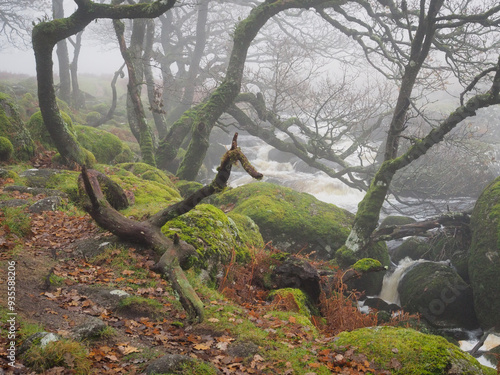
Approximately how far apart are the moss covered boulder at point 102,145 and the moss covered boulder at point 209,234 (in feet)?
27.8

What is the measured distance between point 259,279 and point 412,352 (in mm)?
3495

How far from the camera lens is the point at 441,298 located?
30.0 feet

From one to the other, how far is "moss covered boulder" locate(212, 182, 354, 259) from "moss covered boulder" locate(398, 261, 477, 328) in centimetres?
256

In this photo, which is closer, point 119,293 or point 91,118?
point 119,293

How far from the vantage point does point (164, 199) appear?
29.9 ft

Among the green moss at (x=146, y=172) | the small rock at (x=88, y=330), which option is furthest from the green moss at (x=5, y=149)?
the small rock at (x=88, y=330)

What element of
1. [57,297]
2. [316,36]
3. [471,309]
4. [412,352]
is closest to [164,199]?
Result: [57,297]

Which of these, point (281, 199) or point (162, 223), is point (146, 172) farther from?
point (162, 223)

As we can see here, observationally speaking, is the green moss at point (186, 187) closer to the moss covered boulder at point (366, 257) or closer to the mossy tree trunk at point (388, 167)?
the moss covered boulder at point (366, 257)

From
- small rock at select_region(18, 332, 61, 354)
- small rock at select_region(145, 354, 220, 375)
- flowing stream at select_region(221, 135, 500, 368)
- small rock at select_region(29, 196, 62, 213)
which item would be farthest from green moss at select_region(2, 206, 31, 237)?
flowing stream at select_region(221, 135, 500, 368)

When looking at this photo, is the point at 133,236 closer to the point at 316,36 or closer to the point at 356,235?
the point at 356,235

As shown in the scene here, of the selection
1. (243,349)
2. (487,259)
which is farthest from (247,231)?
(487,259)

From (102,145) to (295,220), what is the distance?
873 centimetres

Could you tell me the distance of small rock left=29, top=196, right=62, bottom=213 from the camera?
6.89 metres
